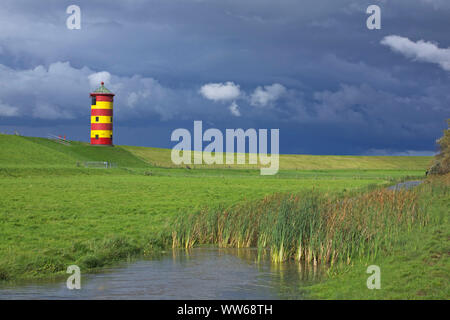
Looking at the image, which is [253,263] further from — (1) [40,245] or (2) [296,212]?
(1) [40,245]

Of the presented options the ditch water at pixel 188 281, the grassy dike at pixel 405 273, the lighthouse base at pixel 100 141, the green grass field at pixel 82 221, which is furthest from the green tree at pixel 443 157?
the lighthouse base at pixel 100 141

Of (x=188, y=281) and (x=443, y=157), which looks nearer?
(x=188, y=281)

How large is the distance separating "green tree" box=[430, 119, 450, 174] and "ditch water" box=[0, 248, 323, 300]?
4448 cm

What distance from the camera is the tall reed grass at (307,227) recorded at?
1562 centimetres

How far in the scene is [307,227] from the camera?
16281 millimetres

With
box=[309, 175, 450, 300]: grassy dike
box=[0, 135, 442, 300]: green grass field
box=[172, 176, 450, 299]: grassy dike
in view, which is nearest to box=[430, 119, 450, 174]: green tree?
box=[0, 135, 442, 300]: green grass field

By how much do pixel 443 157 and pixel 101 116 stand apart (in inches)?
2206

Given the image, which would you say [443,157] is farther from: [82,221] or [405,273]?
[405,273]

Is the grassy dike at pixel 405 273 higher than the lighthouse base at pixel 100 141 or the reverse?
the reverse

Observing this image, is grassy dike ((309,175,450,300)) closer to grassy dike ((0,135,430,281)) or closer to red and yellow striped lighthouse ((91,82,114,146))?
grassy dike ((0,135,430,281))

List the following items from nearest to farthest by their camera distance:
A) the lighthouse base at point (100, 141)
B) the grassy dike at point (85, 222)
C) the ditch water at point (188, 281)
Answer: the ditch water at point (188, 281)
the grassy dike at point (85, 222)
the lighthouse base at point (100, 141)

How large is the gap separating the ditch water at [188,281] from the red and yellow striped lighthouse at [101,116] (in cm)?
7488

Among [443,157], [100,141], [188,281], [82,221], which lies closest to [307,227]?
[188,281]

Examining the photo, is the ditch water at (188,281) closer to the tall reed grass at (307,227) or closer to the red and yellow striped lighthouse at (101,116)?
the tall reed grass at (307,227)
